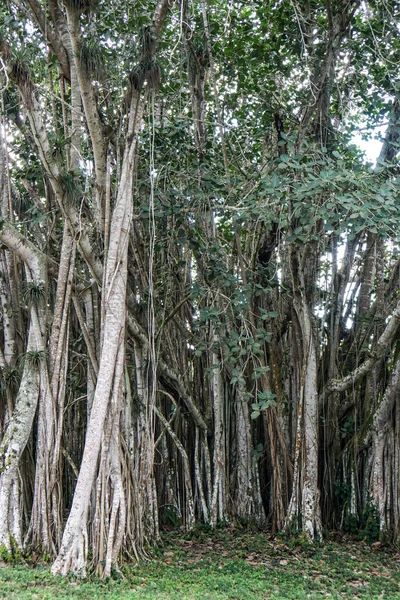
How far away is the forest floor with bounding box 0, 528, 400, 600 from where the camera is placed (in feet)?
13.3

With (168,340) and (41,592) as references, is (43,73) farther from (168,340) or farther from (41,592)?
(41,592)

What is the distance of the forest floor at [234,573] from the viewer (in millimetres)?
4040

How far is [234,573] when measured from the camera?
4762 millimetres

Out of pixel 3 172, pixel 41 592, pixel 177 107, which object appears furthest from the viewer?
pixel 177 107

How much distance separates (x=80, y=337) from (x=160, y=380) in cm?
89

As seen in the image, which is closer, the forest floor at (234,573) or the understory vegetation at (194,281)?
the forest floor at (234,573)

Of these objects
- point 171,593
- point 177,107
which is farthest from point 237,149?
point 171,593

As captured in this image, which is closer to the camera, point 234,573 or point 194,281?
point 234,573

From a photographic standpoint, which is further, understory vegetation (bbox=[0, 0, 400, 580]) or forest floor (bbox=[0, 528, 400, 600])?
understory vegetation (bbox=[0, 0, 400, 580])

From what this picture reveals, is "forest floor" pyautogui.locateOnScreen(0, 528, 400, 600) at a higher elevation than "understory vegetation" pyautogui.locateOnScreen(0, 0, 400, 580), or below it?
below

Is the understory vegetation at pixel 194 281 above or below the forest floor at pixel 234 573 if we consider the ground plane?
above

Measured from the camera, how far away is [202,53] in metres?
6.12

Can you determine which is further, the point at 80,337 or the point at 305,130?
the point at 80,337

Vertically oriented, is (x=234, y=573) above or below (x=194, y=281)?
below
